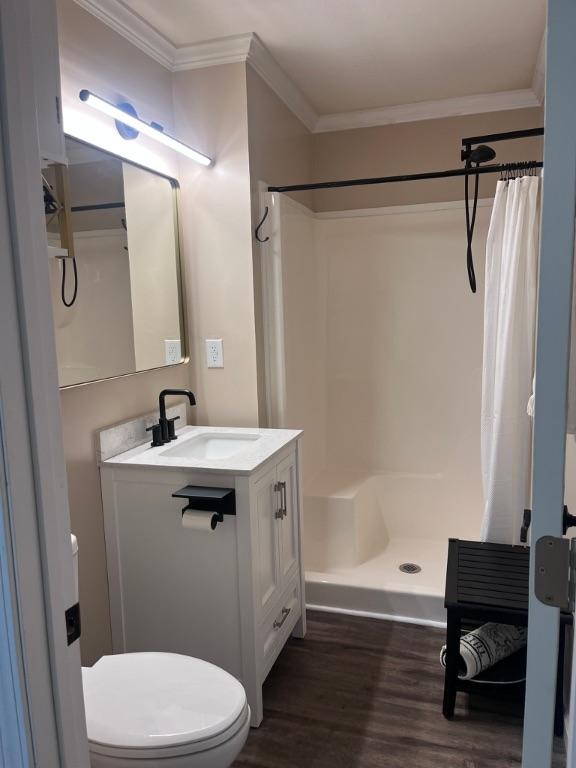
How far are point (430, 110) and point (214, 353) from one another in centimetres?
188

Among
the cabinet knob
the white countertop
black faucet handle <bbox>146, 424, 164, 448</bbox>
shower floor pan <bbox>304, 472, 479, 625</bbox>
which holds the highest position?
black faucet handle <bbox>146, 424, 164, 448</bbox>

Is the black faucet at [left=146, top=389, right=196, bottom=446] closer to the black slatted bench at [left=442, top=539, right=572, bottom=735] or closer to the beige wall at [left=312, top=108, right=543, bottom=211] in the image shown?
the black slatted bench at [left=442, top=539, right=572, bottom=735]

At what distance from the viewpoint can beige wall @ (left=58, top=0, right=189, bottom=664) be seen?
191cm

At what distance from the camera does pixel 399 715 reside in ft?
6.56

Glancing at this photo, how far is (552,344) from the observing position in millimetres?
755

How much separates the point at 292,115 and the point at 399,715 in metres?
2.77

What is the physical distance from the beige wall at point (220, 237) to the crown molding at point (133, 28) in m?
0.14

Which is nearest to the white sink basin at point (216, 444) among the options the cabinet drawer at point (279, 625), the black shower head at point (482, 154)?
the cabinet drawer at point (279, 625)

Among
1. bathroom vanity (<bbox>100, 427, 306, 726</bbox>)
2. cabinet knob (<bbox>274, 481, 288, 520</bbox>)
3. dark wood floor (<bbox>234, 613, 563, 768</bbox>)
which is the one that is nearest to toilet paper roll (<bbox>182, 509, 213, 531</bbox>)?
bathroom vanity (<bbox>100, 427, 306, 726</bbox>)

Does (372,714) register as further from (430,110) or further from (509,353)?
(430,110)

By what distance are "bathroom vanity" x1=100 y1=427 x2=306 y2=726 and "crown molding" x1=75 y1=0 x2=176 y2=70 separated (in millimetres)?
1532

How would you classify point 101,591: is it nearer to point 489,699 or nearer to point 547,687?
point 489,699

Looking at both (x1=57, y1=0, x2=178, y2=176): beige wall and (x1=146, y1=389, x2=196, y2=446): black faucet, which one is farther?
(x1=146, y1=389, x2=196, y2=446): black faucet

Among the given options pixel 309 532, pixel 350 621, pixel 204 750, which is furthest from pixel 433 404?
pixel 204 750
